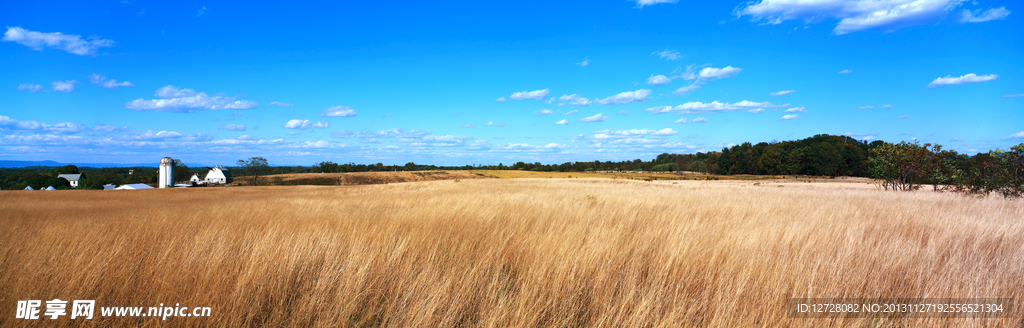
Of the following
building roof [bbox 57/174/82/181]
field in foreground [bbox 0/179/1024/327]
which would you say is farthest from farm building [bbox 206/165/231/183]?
field in foreground [bbox 0/179/1024/327]

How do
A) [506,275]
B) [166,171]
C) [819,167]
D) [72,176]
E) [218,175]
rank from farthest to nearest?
[819,167] → [218,175] → [72,176] → [166,171] → [506,275]

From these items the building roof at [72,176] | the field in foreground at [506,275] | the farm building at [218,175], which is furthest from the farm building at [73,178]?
the field in foreground at [506,275]

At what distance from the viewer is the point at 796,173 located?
83000 millimetres

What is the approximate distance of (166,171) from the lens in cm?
4644

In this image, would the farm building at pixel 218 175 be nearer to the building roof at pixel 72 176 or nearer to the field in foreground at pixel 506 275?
the building roof at pixel 72 176

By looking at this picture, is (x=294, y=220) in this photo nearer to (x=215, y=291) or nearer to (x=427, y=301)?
(x=215, y=291)

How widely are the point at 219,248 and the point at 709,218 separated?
9033 millimetres

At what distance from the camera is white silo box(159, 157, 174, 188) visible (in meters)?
46.2

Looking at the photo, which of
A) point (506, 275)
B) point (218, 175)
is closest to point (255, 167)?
point (218, 175)

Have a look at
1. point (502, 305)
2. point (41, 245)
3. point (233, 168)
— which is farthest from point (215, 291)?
point (233, 168)

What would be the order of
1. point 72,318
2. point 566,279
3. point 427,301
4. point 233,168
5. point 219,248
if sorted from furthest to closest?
point 233,168
point 219,248
point 566,279
point 427,301
point 72,318

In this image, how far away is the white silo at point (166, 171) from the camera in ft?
152

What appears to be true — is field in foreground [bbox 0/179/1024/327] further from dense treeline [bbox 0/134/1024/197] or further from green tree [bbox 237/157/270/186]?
green tree [bbox 237/157/270/186]

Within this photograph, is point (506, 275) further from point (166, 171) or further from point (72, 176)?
point (72, 176)
